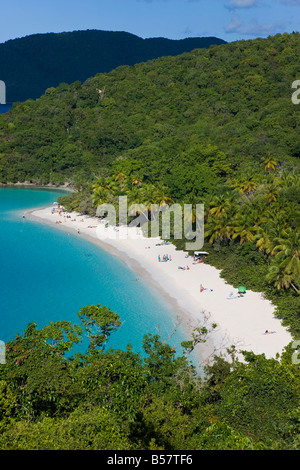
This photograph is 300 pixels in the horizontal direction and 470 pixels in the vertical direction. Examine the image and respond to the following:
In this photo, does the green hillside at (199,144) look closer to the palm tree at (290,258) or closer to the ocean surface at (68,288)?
the palm tree at (290,258)

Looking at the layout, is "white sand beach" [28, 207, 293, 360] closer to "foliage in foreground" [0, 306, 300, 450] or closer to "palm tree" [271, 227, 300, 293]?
"palm tree" [271, 227, 300, 293]

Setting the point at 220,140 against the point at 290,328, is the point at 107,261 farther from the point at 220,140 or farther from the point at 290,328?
the point at 220,140

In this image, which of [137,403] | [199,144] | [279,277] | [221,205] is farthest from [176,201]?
[137,403]

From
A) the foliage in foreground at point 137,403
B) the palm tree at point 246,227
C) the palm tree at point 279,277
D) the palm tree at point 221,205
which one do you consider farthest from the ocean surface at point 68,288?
the palm tree at point 221,205

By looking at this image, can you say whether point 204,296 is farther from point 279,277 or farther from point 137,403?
point 137,403

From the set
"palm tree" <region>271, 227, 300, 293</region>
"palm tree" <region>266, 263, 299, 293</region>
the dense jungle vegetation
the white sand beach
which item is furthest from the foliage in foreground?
"palm tree" <region>271, 227, 300, 293</region>

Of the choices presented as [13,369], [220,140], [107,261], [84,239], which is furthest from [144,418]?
[220,140]
